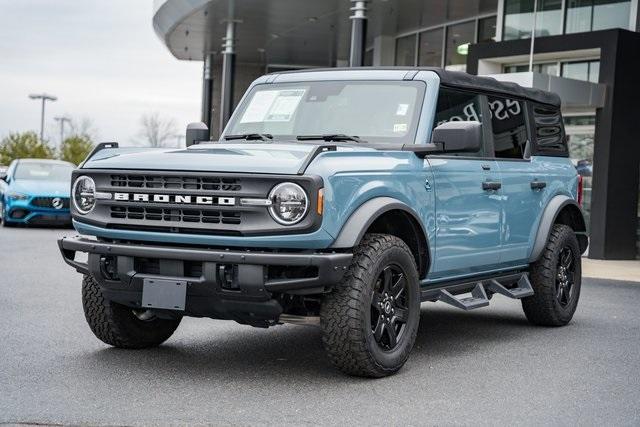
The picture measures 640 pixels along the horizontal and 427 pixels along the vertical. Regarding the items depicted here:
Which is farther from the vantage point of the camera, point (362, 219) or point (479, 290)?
point (479, 290)

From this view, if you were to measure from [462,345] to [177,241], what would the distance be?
272 centimetres

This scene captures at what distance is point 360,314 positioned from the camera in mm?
5719

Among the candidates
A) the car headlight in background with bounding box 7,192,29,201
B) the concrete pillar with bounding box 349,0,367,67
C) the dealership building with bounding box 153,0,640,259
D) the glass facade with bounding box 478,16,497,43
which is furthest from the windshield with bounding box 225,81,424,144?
the glass facade with bounding box 478,16,497,43

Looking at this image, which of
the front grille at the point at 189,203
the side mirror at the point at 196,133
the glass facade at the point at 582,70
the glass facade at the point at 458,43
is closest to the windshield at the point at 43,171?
the glass facade at the point at 458,43

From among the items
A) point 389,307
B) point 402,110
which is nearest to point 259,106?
point 402,110

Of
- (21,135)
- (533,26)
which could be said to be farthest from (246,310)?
(21,135)

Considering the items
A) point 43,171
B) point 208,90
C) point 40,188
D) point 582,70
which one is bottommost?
point 40,188

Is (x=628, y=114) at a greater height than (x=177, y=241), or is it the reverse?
(x=628, y=114)

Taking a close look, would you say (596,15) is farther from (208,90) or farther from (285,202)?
(208,90)

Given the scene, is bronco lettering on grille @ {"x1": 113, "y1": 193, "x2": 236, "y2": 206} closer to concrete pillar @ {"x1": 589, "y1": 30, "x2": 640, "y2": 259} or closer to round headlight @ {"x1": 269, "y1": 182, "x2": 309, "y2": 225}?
round headlight @ {"x1": 269, "y1": 182, "x2": 309, "y2": 225}

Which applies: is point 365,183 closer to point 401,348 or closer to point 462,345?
point 401,348

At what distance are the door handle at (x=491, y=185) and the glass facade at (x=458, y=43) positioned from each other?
17393 millimetres

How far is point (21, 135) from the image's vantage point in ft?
159

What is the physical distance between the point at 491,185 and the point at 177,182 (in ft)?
8.47
